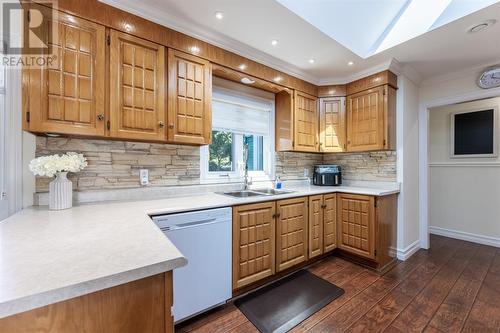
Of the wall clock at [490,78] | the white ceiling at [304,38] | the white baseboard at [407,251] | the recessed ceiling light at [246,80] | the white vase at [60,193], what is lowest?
the white baseboard at [407,251]

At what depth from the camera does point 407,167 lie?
2.91m

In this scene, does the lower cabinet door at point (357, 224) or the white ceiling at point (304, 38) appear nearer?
the white ceiling at point (304, 38)

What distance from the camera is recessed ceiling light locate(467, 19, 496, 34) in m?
1.94

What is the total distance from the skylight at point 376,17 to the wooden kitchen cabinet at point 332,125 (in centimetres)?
76

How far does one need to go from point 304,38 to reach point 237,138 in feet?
4.36

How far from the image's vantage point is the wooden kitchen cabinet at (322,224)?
8.37 feet

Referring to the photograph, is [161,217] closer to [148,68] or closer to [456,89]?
[148,68]

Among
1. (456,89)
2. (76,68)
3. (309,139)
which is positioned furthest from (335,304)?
(456,89)

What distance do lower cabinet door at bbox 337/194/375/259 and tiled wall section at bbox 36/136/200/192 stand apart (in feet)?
6.15

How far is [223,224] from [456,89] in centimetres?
362

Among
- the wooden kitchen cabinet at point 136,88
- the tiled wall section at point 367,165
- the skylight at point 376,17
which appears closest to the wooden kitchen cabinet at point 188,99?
the wooden kitchen cabinet at point 136,88

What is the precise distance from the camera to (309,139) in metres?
3.07

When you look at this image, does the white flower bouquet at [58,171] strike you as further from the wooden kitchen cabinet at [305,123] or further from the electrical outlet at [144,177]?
the wooden kitchen cabinet at [305,123]

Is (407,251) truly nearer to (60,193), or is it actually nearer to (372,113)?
(372,113)
